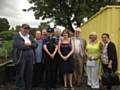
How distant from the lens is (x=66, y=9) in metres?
50.6

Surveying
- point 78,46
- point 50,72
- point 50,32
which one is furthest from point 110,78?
point 50,32

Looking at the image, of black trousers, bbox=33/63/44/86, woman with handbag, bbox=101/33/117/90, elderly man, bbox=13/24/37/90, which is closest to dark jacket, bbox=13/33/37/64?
elderly man, bbox=13/24/37/90

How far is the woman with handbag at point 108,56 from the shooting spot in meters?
13.9

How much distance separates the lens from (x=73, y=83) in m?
14.9

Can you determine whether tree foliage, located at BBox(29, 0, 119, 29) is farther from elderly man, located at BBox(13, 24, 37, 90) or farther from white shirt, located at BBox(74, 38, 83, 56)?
elderly man, located at BBox(13, 24, 37, 90)

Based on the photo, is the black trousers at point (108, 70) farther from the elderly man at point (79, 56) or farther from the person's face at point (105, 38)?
the elderly man at point (79, 56)

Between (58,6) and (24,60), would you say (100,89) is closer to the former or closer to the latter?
(24,60)

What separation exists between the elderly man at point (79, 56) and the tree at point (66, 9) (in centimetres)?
3077

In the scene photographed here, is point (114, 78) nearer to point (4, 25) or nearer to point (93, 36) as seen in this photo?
point (93, 36)

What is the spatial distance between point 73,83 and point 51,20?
36181 mm

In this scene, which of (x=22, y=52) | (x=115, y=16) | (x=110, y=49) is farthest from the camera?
(x=115, y=16)

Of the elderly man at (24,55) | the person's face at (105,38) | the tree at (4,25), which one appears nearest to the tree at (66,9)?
the person's face at (105,38)

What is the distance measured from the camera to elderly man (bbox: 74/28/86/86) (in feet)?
48.2

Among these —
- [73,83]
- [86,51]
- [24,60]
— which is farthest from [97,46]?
[24,60]
